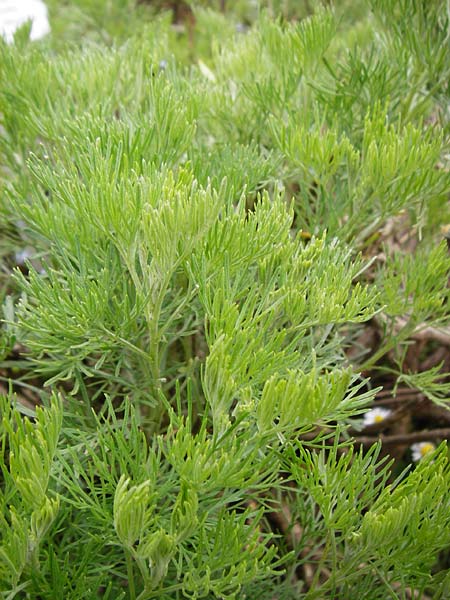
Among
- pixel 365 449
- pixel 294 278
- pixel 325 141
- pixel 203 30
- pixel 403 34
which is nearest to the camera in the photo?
pixel 294 278

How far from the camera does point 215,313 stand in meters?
0.58

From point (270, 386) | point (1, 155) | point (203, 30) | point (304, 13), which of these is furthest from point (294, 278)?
point (304, 13)

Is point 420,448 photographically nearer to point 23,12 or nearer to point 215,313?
point 215,313

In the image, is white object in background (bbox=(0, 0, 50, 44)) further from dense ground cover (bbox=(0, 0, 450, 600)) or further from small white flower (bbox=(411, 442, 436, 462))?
small white flower (bbox=(411, 442, 436, 462))

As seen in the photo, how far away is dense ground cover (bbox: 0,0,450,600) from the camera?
564 mm

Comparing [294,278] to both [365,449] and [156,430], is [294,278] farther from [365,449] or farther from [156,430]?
[365,449]

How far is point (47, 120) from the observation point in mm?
830

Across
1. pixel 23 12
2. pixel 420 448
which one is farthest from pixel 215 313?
pixel 23 12

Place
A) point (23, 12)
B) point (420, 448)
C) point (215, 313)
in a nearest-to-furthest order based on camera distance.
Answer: point (215, 313)
point (420, 448)
point (23, 12)

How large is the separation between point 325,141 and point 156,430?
15.7 inches

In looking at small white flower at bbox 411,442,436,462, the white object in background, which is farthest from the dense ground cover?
the white object in background

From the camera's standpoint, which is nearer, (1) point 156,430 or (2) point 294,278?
(2) point 294,278

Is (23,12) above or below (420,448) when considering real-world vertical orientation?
above

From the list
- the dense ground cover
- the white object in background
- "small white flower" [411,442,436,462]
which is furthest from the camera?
the white object in background
